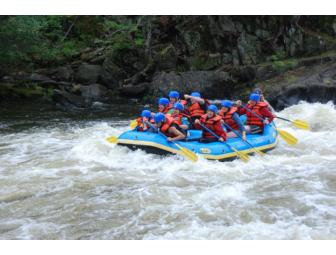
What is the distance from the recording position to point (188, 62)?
17609mm

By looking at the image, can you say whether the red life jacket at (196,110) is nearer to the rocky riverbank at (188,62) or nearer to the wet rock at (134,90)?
the rocky riverbank at (188,62)

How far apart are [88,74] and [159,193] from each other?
11.5m

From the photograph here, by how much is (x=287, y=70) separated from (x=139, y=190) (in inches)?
426

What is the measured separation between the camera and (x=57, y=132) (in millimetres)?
11203

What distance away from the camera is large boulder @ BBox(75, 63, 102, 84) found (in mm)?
17266

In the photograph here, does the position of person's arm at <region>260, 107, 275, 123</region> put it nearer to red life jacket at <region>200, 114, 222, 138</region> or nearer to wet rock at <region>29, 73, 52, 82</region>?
red life jacket at <region>200, 114, 222, 138</region>

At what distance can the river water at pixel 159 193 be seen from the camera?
538cm

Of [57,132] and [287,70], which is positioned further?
[287,70]

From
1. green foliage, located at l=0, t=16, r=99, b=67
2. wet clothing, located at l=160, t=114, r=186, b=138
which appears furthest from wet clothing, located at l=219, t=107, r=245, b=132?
green foliage, located at l=0, t=16, r=99, b=67

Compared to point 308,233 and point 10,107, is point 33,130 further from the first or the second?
point 308,233

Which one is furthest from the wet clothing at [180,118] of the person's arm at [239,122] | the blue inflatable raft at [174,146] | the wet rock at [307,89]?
the wet rock at [307,89]

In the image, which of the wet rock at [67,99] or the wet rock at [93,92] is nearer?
the wet rock at [67,99]

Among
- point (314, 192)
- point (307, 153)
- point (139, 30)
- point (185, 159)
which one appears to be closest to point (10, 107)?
point (139, 30)

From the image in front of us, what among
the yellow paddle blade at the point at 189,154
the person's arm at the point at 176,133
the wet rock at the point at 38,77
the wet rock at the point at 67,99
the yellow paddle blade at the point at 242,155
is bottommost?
the wet rock at the point at 67,99
